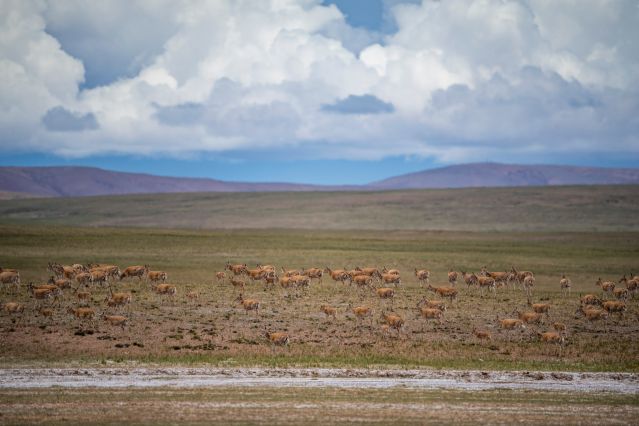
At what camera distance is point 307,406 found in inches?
722

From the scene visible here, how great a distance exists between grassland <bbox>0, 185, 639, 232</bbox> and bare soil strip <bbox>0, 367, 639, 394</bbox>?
3496 inches

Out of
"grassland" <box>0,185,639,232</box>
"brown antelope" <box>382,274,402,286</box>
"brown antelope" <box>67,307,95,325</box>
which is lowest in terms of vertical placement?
"brown antelope" <box>67,307,95,325</box>

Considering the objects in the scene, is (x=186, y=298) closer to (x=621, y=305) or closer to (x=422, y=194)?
(x=621, y=305)

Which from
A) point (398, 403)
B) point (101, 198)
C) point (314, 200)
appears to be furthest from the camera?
point (101, 198)

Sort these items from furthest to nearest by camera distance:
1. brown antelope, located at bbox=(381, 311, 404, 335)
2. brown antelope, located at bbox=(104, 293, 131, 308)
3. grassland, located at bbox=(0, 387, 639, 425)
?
brown antelope, located at bbox=(104, 293, 131, 308) < brown antelope, located at bbox=(381, 311, 404, 335) < grassland, located at bbox=(0, 387, 639, 425)

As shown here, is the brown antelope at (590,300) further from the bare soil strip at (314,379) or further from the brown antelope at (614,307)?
the bare soil strip at (314,379)

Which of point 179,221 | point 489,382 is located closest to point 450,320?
point 489,382

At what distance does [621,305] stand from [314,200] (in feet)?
411

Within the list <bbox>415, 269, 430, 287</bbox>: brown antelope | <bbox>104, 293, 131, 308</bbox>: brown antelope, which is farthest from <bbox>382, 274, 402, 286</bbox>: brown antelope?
<bbox>104, 293, 131, 308</bbox>: brown antelope

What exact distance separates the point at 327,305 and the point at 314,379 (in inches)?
511

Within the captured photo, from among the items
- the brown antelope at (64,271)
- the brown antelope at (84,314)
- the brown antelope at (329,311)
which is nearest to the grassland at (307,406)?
the brown antelope at (84,314)

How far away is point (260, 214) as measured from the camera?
458 ft

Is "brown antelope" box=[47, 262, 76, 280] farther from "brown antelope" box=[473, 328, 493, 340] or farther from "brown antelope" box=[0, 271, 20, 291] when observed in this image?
"brown antelope" box=[473, 328, 493, 340]

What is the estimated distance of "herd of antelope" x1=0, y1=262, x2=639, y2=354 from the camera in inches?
1198
